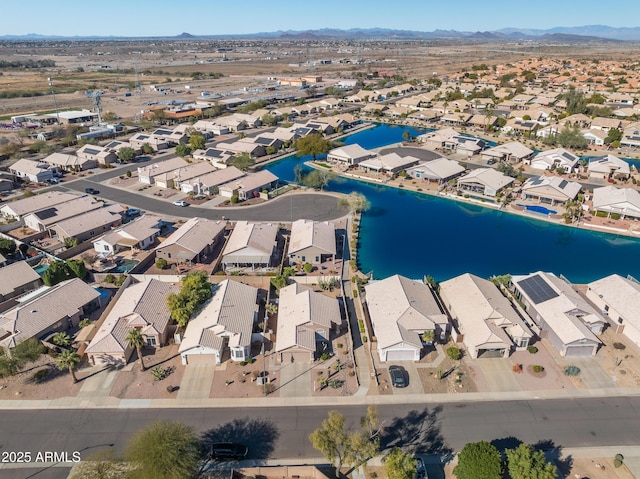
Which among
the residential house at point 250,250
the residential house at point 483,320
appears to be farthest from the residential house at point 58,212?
the residential house at point 483,320

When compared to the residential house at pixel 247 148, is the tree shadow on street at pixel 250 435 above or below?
below

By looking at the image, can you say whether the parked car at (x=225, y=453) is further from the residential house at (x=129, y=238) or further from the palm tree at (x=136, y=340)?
the residential house at (x=129, y=238)

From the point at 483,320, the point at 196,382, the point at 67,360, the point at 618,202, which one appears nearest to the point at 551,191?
the point at 618,202

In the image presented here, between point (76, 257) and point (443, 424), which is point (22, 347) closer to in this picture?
point (76, 257)

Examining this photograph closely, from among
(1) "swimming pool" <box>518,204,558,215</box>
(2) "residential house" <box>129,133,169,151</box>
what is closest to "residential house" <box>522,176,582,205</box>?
(1) "swimming pool" <box>518,204,558,215</box>

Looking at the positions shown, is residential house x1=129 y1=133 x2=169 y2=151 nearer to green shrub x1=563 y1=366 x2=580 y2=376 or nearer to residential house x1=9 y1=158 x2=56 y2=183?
residential house x1=9 y1=158 x2=56 y2=183

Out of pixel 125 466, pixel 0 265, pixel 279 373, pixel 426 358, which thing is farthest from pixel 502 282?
pixel 0 265

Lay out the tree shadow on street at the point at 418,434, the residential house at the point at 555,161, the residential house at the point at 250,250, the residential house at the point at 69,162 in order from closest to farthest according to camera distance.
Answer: the tree shadow on street at the point at 418,434
the residential house at the point at 250,250
the residential house at the point at 555,161
the residential house at the point at 69,162
